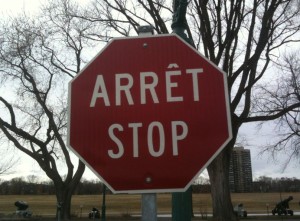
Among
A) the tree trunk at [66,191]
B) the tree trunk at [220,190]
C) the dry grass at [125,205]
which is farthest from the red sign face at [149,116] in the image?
the dry grass at [125,205]

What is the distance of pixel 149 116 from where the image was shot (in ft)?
6.39

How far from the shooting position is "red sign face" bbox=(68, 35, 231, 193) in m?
1.89

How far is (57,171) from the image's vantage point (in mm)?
27859

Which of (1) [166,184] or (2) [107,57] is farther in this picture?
(2) [107,57]

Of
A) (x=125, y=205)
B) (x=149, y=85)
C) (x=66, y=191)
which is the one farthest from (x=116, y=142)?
(x=125, y=205)

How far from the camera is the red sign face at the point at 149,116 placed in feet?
6.19

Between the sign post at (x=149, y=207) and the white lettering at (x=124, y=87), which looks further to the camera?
the white lettering at (x=124, y=87)

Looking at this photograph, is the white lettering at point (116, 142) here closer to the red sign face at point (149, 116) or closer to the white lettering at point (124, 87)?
the red sign face at point (149, 116)

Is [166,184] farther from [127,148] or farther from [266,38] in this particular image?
[266,38]

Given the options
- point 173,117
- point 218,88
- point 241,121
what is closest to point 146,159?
point 173,117

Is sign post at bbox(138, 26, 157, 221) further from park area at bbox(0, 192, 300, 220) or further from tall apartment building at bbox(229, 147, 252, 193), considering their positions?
park area at bbox(0, 192, 300, 220)

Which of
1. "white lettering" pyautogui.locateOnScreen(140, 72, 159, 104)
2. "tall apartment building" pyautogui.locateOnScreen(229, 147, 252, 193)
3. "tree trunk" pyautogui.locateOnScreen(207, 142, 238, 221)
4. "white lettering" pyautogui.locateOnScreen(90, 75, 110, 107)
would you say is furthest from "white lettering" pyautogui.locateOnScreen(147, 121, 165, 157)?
"tall apartment building" pyautogui.locateOnScreen(229, 147, 252, 193)

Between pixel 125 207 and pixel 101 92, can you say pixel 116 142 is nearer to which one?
pixel 101 92

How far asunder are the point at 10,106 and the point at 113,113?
26540mm
